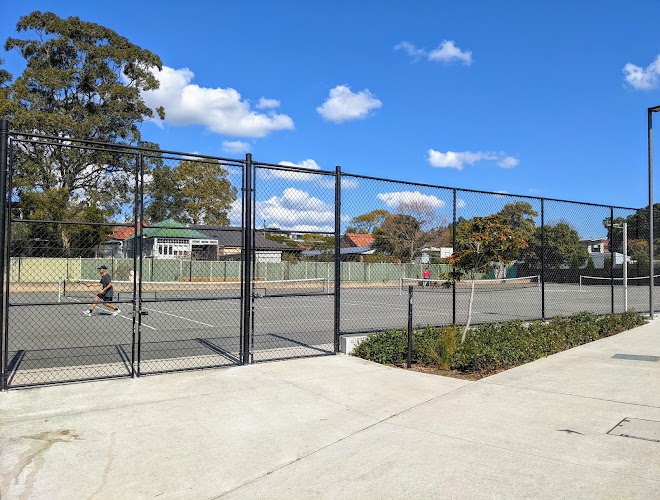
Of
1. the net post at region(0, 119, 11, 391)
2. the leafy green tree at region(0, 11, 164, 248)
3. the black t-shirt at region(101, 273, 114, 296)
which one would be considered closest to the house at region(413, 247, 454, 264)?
the net post at region(0, 119, 11, 391)

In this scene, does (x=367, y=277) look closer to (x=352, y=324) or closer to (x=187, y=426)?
(x=352, y=324)

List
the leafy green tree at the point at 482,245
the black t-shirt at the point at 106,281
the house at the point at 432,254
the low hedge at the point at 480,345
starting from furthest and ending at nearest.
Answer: the black t-shirt at the point at 106,281 → the house at the point at 432,254 → the leafy green tree at the point at 482,245 → the low hedge at the point at 480,345

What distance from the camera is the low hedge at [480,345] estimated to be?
8.06m

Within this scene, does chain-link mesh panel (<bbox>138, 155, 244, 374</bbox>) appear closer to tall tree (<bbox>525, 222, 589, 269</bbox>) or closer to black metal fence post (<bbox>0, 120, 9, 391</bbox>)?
black metal fence post (<bbox>0, 120, 9, 391</bbox>)

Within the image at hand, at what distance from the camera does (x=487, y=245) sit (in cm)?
902

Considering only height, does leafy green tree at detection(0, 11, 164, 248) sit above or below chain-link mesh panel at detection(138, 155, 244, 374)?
above

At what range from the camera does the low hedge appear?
8062 mm

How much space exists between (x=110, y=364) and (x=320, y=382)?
3.29m

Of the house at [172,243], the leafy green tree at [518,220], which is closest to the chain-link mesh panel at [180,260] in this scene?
the house at [172,243]

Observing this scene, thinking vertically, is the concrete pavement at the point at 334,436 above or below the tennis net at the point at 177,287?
below

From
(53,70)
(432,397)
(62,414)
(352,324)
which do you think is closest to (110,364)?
(62,414)

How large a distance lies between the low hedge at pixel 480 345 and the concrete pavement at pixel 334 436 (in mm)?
595

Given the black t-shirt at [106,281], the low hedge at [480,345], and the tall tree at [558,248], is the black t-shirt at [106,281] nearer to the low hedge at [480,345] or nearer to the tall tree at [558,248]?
the low hedge at [480,345]

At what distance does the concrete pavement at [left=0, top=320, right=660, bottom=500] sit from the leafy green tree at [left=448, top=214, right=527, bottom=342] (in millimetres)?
2276
